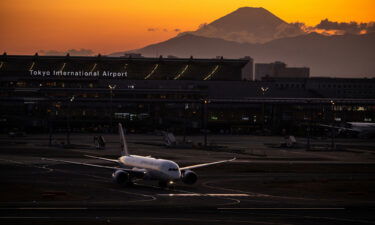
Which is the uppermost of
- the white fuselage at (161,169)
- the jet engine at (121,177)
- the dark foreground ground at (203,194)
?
the white fuselage at (161,169)

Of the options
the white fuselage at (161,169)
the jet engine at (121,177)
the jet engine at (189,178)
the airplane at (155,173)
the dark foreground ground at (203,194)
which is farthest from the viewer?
the jet engine at (189,178)

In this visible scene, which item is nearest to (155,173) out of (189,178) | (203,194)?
(189,178)

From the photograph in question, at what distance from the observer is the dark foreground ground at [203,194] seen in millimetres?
61438

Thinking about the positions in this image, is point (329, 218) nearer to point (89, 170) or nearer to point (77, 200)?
point (77, 200)

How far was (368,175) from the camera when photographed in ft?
336

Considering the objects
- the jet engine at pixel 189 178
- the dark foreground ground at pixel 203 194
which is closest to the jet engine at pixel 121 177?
the dark foreground ground at pixel 203 194

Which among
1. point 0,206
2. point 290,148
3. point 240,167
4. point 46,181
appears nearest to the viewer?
point 0,206

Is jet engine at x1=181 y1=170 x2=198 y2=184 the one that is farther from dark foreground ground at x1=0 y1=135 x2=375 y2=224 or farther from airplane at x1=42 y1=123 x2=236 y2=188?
dark foreground ground at x1=0 y1=135 x2=375 y2=224

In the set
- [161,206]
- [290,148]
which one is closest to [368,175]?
[161,206]

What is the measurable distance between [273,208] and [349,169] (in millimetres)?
46739

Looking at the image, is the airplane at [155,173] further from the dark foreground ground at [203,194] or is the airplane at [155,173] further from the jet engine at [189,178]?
the dark foreground ground at [203,194]

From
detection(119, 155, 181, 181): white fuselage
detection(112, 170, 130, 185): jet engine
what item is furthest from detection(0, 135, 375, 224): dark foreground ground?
detection(119, 155, 181, 181): white fuselage

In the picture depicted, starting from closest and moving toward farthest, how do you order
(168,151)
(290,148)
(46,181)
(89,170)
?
(46,181), (89,170), (168,151), (290,148)

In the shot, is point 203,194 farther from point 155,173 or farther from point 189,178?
point 155,173
